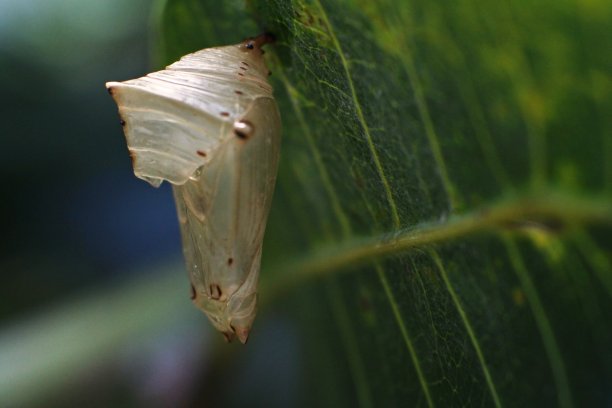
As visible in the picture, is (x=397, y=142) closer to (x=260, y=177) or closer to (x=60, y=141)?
(x=260, y=177)

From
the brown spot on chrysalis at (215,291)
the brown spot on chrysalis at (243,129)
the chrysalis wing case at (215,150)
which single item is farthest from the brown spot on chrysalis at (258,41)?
the brown spot on chrysalis at (215,291)

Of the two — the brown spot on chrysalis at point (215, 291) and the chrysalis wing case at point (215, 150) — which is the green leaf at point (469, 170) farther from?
the brown spot on chrysalis at point (215, 291)

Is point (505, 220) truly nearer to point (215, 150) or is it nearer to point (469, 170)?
point (469, 170)

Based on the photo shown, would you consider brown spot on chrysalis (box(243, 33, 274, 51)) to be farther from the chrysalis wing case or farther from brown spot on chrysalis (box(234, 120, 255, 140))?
brown spot on chrysalis (box(234, 120, 255, 140))

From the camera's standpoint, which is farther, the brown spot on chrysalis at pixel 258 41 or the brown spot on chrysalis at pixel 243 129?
the brown spot on chrysalis at pixel 258 41

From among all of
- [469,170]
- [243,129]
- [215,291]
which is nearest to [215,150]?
[243,129]

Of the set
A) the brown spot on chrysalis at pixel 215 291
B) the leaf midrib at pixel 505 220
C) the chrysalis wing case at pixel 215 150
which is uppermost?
the chrysalis wing case at pixel 215 150

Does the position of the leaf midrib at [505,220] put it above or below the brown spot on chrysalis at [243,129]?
below
